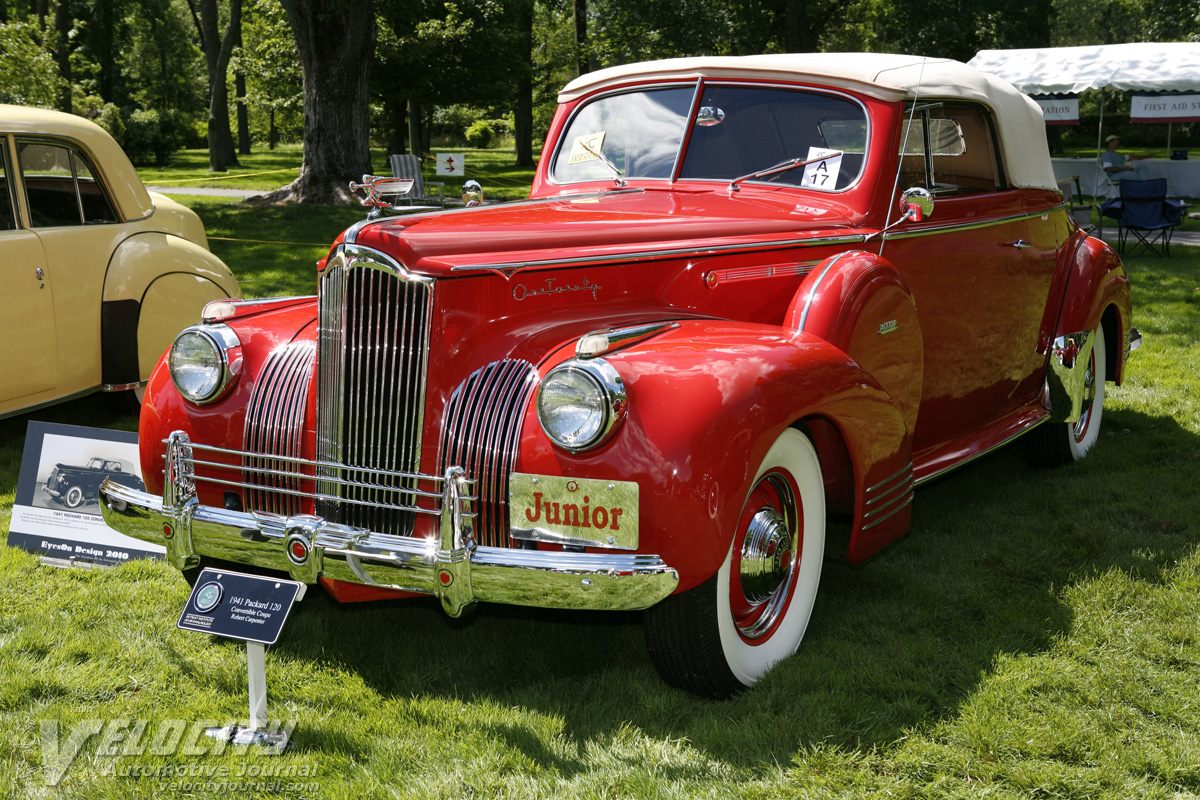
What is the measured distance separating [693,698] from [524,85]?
25292 millimetres

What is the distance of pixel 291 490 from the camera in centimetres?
317

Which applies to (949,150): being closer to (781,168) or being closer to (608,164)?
(781,168)

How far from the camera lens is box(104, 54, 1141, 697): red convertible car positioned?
8.83 ft

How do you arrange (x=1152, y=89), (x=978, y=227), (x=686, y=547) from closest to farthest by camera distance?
1. (x=686, y=547)
2. (x=978, y=227)
3. (x=1152, y=89)

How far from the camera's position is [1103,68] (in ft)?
53.5

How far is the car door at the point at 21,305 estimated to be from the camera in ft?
17.6

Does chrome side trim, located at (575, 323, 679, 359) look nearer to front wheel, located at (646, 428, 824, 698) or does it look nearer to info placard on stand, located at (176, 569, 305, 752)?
front wheel, located at (646, 428, 824, 698)

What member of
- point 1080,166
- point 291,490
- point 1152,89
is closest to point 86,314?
point 291,490

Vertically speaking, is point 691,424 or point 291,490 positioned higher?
point 691,424

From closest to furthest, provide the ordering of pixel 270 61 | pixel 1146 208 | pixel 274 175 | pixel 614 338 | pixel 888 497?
pixel 614 338
pixel 888 497
pixel 1146 208
pixel 274 175
pixel 270 61

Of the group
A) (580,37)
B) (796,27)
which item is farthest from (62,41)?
(796,27)

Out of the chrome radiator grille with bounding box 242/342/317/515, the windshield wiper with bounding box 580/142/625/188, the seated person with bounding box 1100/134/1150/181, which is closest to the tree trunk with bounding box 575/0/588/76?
the seated person with bounding box 1100/134/1150/181

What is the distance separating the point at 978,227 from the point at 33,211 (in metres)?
4.95

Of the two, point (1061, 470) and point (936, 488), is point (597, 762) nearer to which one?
point (936, 488)
